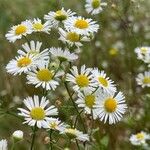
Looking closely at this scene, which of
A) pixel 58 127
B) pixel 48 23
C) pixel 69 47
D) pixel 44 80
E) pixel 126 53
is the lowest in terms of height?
pixel 58 127

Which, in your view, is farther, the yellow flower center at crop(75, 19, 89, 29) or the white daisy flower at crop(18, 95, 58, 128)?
the yellow flower center at crop(75, 19, 89, 29)

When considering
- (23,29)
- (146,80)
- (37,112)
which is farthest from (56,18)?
(146,80)

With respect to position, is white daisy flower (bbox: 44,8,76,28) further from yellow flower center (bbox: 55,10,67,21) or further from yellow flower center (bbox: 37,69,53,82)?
yellow flower center (bbox: 37,69,53,82)

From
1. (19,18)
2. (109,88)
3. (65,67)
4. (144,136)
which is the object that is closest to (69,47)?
(65,67)

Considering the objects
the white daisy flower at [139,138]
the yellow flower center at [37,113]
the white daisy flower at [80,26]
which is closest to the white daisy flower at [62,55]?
the white daisy flower at [80,26]

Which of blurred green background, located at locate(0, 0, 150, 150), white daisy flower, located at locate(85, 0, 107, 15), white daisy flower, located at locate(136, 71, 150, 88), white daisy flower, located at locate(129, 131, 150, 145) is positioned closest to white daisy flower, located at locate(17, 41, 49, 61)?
blurred green background, located at locate(0, 0, 150, 150)

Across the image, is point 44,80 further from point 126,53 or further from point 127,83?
point 126,53

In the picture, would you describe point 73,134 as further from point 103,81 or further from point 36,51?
point 36,51
